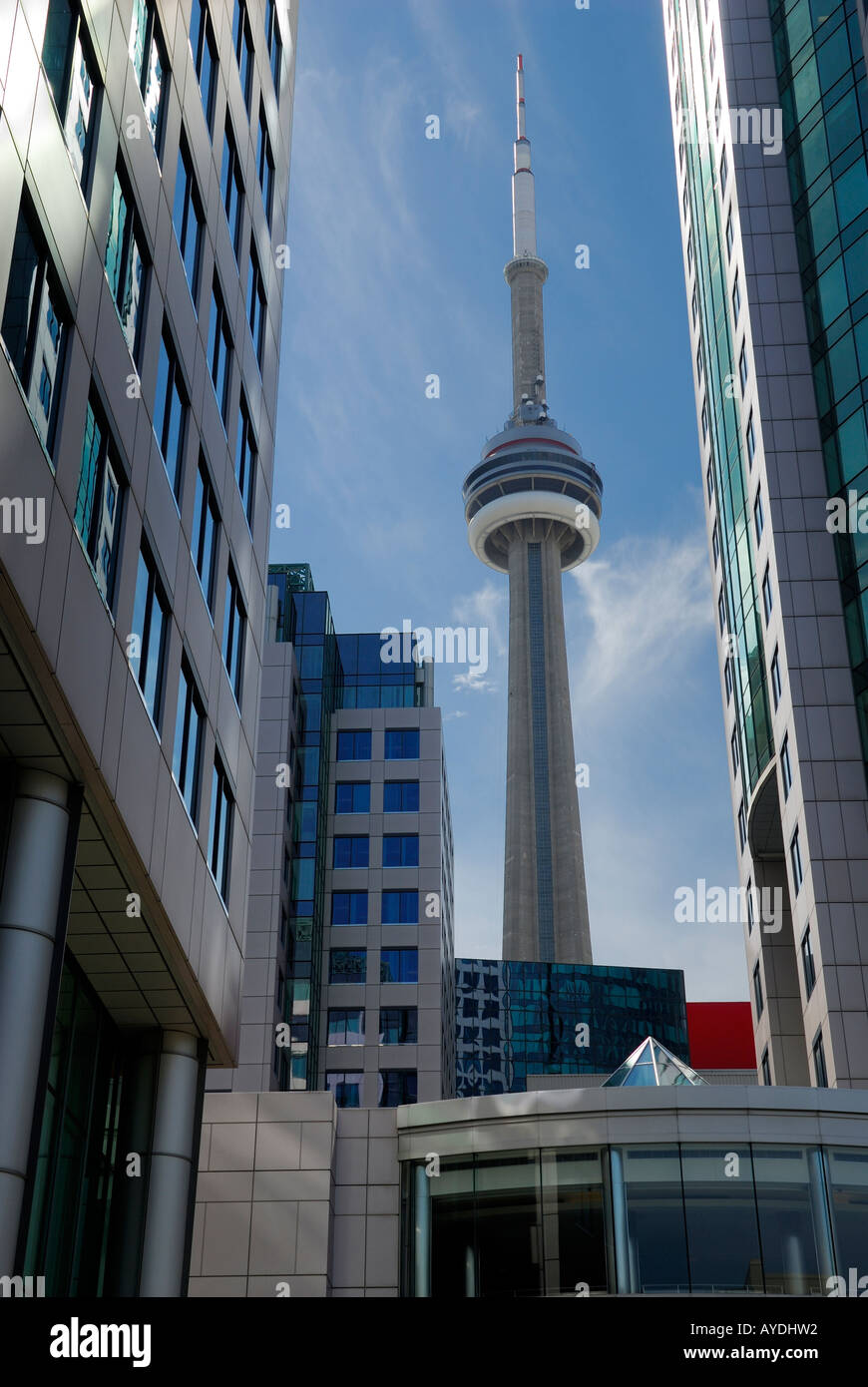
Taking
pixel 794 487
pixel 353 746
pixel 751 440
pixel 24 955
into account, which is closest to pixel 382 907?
pixel 353 746

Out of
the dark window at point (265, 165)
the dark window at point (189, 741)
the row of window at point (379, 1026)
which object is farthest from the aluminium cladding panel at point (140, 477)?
the row of window at point (379, 1026)

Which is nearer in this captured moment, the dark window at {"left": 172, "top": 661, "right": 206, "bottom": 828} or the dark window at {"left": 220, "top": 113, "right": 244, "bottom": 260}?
the dark window at {"left": 172, "top": 661, "right": 206, "bottom": 828}

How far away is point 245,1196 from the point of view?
104ft

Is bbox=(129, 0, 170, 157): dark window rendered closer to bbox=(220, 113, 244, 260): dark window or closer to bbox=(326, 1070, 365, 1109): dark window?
bbox=(220, 113, 244, 260): dark window

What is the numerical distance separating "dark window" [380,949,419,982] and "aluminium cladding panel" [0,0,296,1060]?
145ft

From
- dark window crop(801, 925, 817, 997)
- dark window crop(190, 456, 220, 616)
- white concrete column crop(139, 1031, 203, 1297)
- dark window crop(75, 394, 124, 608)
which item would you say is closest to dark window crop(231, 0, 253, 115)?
dark window crop(190, 456, 220, 616)

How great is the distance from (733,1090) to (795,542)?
20.5 m

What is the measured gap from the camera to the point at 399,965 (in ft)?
241

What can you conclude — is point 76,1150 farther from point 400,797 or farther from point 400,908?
point 400,797

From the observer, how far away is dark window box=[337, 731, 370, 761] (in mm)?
80625

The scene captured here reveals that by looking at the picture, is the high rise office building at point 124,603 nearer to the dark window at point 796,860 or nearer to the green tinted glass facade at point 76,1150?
the green tinted glass facade at point 76,1150

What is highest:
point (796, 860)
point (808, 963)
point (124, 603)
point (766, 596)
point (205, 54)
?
point (766, 596)

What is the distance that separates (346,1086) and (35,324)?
191ft
